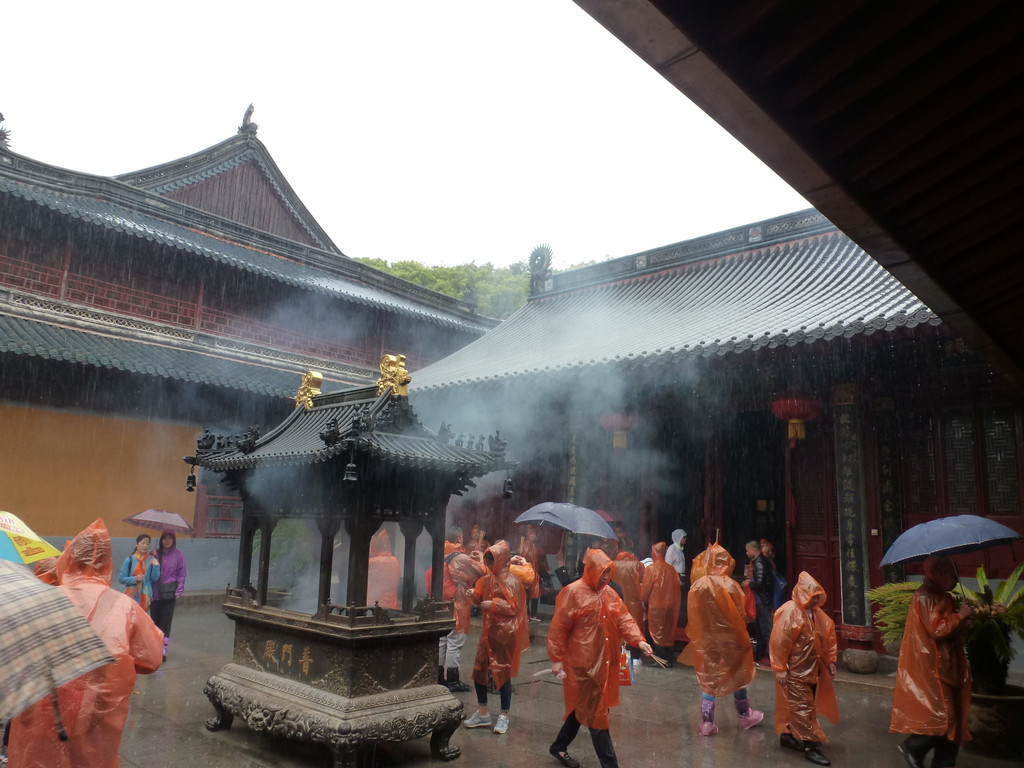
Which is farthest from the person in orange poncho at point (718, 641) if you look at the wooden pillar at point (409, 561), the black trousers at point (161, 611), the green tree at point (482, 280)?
the green tree at point (482, 280)

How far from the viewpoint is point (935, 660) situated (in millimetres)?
4812

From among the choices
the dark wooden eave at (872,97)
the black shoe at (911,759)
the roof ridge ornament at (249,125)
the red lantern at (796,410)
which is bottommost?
the black shoe at (911,759)

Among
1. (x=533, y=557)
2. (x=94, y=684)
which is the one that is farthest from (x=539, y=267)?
(x=94, y=684)

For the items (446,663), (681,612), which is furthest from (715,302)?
(446,663)

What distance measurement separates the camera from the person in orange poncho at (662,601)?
878 centimetres

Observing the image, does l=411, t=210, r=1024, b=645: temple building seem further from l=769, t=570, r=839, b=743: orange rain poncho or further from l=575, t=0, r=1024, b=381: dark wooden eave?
l=575, t=0, r=1024, b=381: dark wooden eave

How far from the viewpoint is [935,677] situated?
188 inches

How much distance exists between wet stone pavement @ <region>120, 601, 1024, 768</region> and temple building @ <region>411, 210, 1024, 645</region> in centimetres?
202

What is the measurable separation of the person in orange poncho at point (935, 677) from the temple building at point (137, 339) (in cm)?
1126

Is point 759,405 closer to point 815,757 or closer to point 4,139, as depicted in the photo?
point 815,757

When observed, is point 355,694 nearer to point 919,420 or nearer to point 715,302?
point 919,420

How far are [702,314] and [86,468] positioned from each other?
10.7m

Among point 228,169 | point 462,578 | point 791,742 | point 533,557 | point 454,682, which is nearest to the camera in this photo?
point 791,742

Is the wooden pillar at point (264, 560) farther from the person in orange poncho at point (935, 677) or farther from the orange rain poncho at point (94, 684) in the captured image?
the person in orange poncho at point (935, 677)
